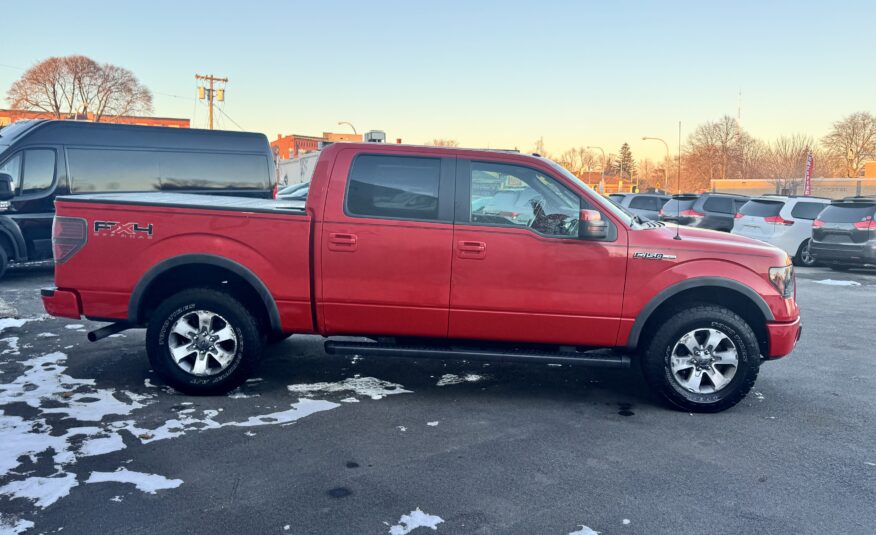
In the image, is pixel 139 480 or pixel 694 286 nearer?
pixel 139 480

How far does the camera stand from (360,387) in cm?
523

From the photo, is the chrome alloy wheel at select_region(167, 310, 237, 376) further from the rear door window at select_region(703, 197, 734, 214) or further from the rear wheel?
the rear door window at select_region(703, 197, 734, 214)

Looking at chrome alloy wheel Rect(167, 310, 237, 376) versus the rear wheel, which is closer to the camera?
chrome alloy wheel Rect(167, 310, 237, 376)

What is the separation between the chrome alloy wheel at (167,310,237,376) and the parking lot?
264 mm

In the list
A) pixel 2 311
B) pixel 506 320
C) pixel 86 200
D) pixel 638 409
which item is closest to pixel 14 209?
pixel 2 311

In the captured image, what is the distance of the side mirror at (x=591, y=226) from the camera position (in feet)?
15.2

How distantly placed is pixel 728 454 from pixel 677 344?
932 millimetres

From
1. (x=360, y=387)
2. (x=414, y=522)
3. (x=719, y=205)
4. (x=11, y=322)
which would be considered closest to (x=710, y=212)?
(x=719, y=205)

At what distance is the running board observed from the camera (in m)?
4.74

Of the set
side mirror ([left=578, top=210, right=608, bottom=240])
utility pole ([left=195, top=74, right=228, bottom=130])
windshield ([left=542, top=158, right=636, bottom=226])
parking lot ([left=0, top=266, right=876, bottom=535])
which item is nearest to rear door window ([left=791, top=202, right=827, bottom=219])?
parking lot ([left=0, top=266, right=876, bottom=535])

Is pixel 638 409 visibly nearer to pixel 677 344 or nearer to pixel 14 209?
pixel 677 344

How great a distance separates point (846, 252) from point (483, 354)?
39.7 feet

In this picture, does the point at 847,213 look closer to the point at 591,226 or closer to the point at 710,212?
the point at 710,212

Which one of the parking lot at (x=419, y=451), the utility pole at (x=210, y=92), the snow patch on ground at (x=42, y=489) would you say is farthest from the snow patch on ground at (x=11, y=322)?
the utility pole at (x=210, y=92)
